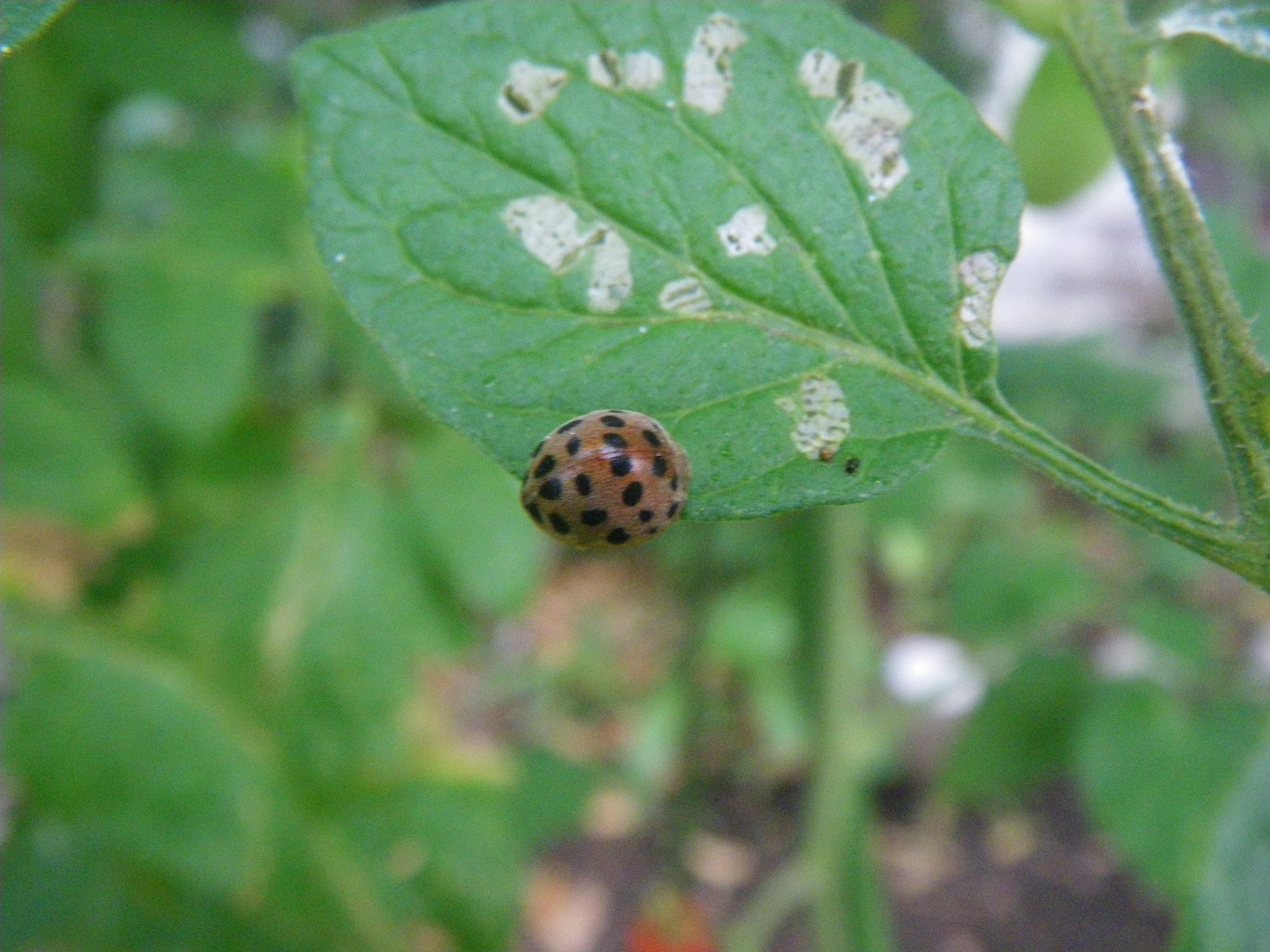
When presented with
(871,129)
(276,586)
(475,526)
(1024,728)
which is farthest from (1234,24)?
(1024,728)

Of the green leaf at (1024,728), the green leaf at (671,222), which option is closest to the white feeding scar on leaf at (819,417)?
the green leaf at (671,222)

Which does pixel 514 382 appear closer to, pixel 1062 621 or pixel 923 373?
pixel 923 373

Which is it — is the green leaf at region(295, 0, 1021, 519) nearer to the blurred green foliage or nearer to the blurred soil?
the blurred green foliage

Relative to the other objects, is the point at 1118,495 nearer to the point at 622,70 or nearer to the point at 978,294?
the point at 978,294

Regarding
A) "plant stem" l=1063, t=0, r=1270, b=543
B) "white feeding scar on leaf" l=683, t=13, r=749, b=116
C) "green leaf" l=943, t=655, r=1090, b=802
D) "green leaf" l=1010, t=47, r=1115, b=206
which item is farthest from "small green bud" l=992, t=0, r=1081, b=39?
"green leaf" l=943, t=655, r=1090, b=802

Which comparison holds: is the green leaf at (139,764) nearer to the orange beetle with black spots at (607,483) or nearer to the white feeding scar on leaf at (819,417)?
the orange beetle with black spots at (607,483)
